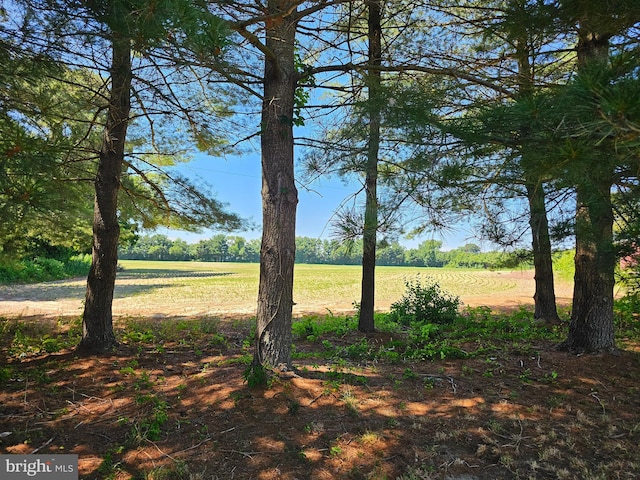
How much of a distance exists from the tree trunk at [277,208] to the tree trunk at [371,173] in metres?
0.85

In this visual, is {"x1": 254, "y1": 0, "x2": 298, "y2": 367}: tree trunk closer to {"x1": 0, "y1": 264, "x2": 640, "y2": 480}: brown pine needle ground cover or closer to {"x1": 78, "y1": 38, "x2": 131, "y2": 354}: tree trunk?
{"x1": 0, "y1": 264, "x2": 640, "y2": 480}: brown pine needle ground cover

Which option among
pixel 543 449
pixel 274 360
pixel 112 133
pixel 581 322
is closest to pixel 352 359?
pixel 274 360

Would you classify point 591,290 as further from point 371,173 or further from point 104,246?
point 104,246

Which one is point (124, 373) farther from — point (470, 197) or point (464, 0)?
point (464, 0)

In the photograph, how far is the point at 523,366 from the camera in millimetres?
4051

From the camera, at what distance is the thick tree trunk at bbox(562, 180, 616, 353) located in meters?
3.86

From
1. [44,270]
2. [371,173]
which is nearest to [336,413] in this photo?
[371,173]

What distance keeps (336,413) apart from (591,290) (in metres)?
3.57

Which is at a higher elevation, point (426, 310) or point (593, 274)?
point (593, 274)

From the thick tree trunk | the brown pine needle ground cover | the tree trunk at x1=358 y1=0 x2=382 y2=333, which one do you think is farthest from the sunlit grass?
the brown pine needle ground cover

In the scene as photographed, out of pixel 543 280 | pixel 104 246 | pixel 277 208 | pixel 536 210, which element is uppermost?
pixel 536 210

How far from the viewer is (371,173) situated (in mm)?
4754

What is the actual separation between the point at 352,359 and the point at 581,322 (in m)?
2.82

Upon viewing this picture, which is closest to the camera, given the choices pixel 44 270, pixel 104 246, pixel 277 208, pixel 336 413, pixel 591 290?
pixel 336 413
